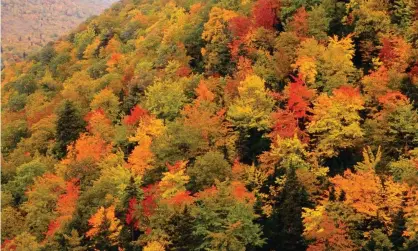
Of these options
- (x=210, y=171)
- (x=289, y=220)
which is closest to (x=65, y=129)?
(x=210, y=171)

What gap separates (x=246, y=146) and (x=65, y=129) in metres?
41.3

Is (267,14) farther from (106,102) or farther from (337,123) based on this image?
(106,102)

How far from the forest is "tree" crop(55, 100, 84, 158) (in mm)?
274

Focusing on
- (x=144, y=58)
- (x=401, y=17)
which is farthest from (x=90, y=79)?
(x=401, y=17)

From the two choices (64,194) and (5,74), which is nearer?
(64,194)

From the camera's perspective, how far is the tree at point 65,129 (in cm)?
8638

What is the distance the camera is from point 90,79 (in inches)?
4545

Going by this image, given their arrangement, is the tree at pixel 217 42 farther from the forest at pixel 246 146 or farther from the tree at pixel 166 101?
the tree at pixel 166 101

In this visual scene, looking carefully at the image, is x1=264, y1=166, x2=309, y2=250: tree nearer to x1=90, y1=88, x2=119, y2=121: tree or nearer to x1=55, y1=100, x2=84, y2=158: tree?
x1=90, y1=88, x2=119, y2=121: tree

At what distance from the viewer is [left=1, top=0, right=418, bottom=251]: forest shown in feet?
147

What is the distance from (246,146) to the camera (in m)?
58.6

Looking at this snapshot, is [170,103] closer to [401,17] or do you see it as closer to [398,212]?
[401,17]

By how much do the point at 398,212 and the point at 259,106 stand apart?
23599 millimetres

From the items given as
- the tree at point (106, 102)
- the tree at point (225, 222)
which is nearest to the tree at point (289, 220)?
the tree at point (225, 222)
